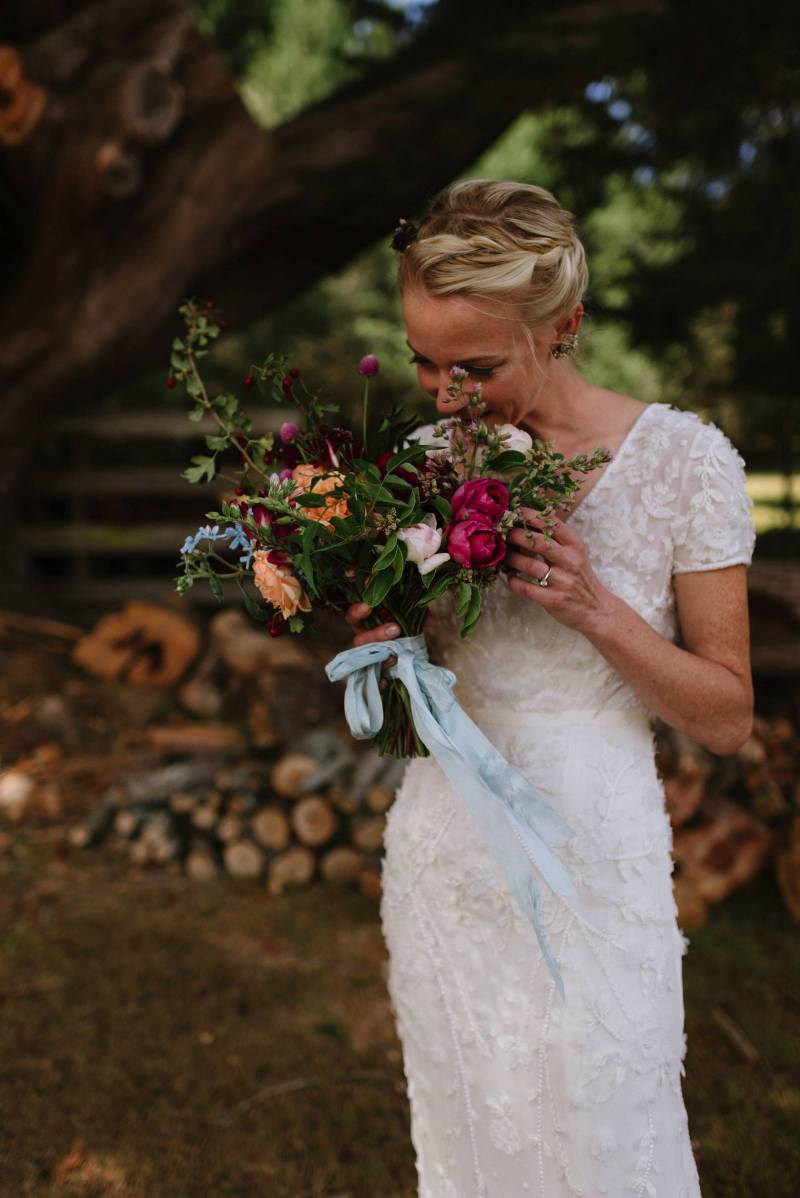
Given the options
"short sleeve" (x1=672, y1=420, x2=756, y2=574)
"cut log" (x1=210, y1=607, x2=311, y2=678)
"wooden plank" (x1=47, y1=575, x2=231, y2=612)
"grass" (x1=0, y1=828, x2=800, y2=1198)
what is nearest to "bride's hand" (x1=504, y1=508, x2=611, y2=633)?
"short sleeve" (x1=672, y1=420, x2=756, y2=574)

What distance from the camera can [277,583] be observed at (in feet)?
5.31

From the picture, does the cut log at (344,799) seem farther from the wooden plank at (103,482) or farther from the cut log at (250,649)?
the wooden plank at (103,482)

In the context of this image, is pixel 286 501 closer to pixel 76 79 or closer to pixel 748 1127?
pixel 748 1127

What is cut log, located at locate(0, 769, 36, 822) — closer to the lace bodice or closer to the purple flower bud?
the lace bodice

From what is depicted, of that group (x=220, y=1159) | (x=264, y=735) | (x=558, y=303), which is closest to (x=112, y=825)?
(x=264, y=735)

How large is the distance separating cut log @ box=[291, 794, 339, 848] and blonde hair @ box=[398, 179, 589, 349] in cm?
320

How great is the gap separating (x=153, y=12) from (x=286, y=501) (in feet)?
15.4

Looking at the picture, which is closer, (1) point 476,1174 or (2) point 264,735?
(1) point 476,1174

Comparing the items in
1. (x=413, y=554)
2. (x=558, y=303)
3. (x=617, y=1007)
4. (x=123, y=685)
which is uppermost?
(x=558, y=303)

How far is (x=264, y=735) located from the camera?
5301 millimetres

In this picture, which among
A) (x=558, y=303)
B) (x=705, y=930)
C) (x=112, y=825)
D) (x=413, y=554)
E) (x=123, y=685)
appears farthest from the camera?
(x=123, y=685)

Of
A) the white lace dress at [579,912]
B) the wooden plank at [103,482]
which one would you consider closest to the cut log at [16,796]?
the wooden plank at [103,482]

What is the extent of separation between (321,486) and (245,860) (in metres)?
3.34

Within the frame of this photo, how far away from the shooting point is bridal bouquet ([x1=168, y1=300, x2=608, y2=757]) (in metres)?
1.53
